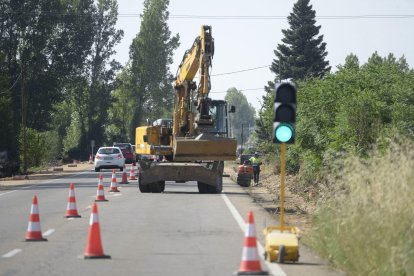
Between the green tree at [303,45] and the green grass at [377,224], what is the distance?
277 ft

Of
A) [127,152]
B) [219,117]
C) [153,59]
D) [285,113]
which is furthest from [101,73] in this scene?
[285,113]

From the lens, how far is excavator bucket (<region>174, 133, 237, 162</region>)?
111 feet

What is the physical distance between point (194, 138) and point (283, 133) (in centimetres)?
1966

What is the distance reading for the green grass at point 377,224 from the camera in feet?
40.5

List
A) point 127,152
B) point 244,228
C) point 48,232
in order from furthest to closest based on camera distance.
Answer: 1. point 127,152
2. point 244,228
3. point 48,232

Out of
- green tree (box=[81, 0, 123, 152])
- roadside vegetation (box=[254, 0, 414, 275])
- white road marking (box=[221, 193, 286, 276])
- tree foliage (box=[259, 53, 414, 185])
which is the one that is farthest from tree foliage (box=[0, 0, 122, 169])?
white road marking (box=[221, 193, 286, 276])

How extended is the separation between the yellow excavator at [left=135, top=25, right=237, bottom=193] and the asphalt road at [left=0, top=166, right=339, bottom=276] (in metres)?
2.21

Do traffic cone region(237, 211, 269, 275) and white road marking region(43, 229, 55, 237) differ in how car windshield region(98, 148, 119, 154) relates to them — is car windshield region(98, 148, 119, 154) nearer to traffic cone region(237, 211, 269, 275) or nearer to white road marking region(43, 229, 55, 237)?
white road marking region(43, 229, 55, 237)

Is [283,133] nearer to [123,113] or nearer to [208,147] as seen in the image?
[208,147]

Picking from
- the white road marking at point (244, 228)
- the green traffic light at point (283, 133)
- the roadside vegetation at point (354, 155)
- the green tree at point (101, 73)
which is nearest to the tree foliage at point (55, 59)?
the green tree at point (101, 73)

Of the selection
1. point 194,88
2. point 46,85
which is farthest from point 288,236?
point 46,85

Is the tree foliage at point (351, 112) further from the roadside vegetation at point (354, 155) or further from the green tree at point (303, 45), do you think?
the green tree at point (303, 45)

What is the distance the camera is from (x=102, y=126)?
390 ft

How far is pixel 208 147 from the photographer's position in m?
33.8
